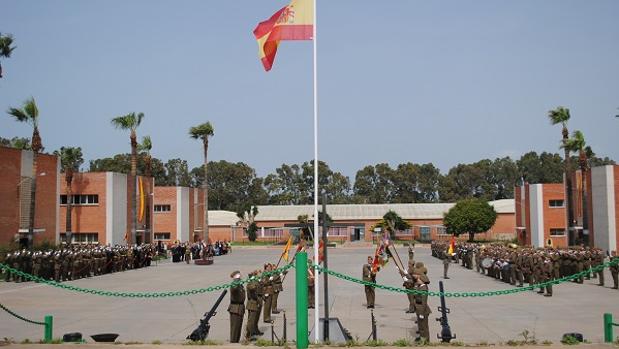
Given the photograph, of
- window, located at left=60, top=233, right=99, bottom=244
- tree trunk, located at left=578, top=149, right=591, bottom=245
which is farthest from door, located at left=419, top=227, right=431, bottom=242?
window, located at left=60, top=233, right=99, bottom=244

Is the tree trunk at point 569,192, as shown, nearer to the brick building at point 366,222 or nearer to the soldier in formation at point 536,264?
the soldier in formation at point 536,264

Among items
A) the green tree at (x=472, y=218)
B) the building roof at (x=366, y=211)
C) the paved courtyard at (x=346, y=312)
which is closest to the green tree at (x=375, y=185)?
the building roof at (x=366, y=211)

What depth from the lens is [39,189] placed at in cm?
3956

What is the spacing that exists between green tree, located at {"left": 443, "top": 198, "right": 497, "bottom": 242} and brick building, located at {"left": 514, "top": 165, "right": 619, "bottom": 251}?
1041cm

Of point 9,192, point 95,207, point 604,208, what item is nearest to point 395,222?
point 604,208

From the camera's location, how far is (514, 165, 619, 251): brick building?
44375mm

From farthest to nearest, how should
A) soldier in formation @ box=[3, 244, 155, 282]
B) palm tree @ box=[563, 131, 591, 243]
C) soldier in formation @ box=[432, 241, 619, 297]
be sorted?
palm tree @ box=[563, 131, 591, 243] < soldier in formation @ box=[3, 244, 155, 282] < soldier in formation @ box=[432, 241, 619, 297]

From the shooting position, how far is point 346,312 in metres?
17.0

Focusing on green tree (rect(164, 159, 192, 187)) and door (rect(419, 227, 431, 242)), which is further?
green tree (rect(164, 159, 192, 187))

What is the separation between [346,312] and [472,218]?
5807 cm

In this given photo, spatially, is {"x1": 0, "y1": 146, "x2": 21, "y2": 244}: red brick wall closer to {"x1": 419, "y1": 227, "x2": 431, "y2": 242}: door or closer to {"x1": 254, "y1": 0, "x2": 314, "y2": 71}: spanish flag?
{"x1": 254, "y1": 0, "x2": 314, "y2": 71}: spanish flag

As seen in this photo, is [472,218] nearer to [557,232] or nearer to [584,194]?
[557,232]

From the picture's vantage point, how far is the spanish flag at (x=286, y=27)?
12.2 meters

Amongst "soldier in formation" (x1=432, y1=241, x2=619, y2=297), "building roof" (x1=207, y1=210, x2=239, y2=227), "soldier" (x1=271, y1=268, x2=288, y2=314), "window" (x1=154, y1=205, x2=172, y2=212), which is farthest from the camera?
"building roof" (x1=207, y1=210, x2=239, y2=227)
